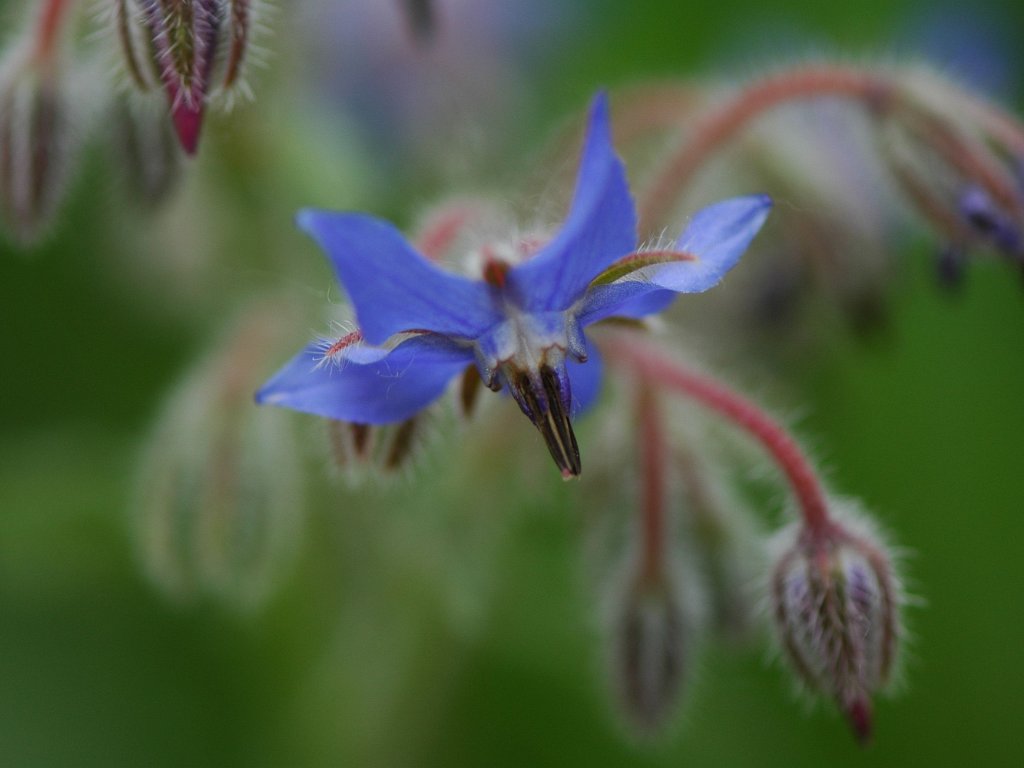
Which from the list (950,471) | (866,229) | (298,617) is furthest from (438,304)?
(950,471)

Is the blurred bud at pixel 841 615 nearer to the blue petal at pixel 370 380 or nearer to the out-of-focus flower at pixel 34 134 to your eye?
the blue petal at pixel 370 380

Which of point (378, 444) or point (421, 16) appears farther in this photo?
point (421, 16)

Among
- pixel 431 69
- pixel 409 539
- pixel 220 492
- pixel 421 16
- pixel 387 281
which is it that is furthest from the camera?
pixel 431 69

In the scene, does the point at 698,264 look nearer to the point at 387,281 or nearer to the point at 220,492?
the point at 387,281

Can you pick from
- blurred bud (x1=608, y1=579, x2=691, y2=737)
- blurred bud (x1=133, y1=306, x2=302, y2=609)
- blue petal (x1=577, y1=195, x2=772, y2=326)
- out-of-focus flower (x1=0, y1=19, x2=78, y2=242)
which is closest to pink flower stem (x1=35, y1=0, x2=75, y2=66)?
out-of-focus flower (x1=0, y1=19, x2=78, y2=242)

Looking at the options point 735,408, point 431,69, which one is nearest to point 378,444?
point 735,408

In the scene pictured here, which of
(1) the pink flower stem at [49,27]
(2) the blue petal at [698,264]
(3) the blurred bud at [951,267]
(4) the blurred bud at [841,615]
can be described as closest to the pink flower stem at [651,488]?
(4) the blurred bud at [841,615]

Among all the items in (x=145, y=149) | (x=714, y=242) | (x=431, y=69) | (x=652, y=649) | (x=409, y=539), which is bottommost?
(x=652, y=649)
